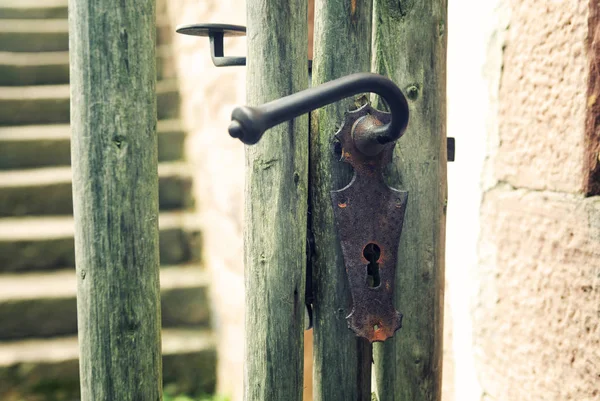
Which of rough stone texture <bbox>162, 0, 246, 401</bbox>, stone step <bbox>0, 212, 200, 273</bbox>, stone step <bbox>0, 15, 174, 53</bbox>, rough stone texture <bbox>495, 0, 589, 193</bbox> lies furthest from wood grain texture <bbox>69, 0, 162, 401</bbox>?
Answer: stone step <bbox>0, 15, 174, 53</bbox>

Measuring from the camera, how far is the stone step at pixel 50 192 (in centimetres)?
262

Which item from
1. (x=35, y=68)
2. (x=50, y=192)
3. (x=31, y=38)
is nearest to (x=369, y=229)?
(x=50, y=192)

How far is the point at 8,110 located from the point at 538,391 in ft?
9.31

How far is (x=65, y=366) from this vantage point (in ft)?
6.90

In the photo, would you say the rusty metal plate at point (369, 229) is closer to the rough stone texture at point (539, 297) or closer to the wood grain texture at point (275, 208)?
the wood grain texture at point (275, 208)

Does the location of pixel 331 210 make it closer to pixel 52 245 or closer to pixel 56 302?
pixel 56 302

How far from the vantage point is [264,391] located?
29.3 inches

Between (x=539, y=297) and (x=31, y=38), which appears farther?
(x=31, y=38)

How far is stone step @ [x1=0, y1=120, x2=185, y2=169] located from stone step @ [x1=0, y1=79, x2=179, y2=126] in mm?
152

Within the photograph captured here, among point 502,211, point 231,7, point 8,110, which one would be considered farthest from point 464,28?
point 8,110

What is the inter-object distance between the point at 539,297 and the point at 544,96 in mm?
275

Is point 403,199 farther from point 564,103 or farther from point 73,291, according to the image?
point 73,291

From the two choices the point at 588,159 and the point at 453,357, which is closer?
the point at 588,159

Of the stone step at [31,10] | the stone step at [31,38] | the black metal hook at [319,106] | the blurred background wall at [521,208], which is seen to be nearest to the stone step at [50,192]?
the stone step at [31,38]
